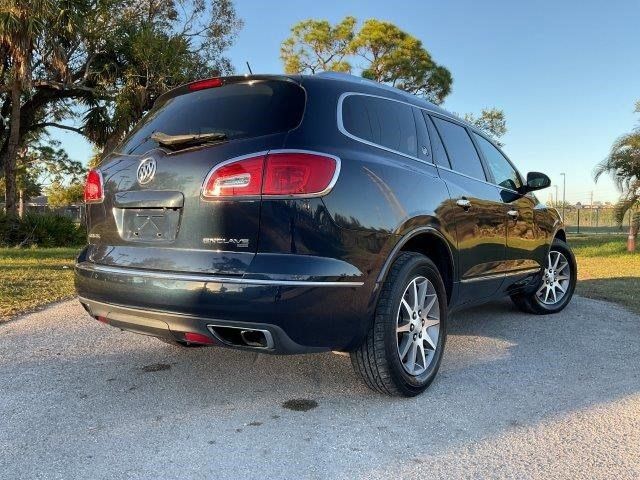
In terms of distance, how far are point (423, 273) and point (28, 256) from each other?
400 inches

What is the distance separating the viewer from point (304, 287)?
2.71 metres

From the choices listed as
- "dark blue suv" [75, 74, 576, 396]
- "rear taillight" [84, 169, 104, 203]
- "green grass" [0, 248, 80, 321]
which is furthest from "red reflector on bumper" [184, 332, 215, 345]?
"green grass" [0, 248, 80, 321]

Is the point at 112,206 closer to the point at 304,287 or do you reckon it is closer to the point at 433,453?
the point at 304,287

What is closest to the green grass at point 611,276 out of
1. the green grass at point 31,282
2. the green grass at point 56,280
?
the green grass at point 56,280

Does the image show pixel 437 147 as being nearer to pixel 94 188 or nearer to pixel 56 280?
pixel 94 188

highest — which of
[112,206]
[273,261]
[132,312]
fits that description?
[112,206]

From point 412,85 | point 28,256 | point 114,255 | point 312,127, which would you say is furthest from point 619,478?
point 412,85

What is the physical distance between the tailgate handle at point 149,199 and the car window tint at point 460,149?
2.16 metres

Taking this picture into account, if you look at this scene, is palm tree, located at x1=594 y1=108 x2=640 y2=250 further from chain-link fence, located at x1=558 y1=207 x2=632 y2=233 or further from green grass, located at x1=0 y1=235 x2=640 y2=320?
chain-link fence, located at x1=558 y1=207 x2=632 y2=233

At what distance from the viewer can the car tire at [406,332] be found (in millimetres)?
3125

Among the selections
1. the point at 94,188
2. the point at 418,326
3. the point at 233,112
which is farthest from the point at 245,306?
the point at 94,188

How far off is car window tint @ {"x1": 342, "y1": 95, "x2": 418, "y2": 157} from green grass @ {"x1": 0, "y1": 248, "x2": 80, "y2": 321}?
4.03m

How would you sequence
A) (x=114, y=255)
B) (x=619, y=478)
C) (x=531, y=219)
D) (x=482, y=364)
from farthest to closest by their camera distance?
1. (x=531, y=219)
2. (x=482, y=364)
3. (x=114, y=255)
4. (x=619, y=478)

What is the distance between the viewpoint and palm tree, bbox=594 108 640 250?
15.7m
